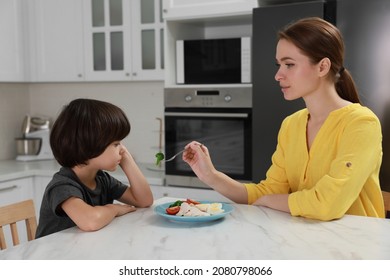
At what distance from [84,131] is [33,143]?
242 centimetres

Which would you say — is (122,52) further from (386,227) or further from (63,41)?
(386,227)

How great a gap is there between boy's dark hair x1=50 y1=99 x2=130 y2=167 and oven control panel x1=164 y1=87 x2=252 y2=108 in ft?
4.39

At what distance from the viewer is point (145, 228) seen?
143 centimetres

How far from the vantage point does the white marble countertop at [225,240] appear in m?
1.20

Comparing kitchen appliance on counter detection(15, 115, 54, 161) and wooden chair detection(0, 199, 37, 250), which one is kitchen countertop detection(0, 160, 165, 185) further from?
wooden chair detection(0, 199, 37, 250)

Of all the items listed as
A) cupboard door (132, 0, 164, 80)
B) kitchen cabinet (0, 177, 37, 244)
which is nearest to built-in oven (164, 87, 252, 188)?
cupboard door (132, 0, 164, 80)

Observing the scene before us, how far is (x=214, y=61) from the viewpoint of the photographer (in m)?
3.00

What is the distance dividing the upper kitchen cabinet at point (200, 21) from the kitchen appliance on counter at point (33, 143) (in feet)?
4.13

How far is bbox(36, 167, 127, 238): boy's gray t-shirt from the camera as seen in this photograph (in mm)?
1529

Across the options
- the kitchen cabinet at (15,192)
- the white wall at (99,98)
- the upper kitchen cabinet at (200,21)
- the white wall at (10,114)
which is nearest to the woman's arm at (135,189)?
the upper kitchen cabinet at (200,21)

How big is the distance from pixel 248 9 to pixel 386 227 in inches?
68.6

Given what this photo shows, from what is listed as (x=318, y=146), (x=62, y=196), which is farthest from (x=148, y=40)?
(x=62, y=196)

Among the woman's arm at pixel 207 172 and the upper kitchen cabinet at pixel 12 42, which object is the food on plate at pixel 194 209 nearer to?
the woman's arm at pixel 207 172
